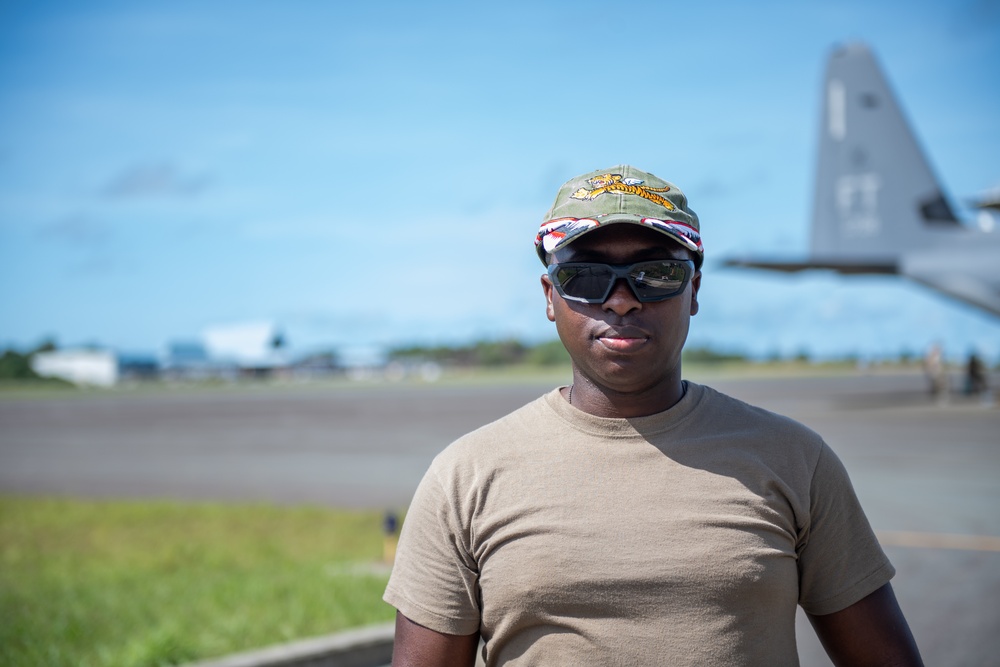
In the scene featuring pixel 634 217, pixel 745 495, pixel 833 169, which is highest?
pixel 833 169

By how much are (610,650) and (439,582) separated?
0.31m

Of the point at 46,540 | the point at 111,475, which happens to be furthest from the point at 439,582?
the point at 111,475

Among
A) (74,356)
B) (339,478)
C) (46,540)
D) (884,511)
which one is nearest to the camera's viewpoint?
(46,540)

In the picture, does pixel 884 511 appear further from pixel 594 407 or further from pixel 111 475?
pixel 111 475

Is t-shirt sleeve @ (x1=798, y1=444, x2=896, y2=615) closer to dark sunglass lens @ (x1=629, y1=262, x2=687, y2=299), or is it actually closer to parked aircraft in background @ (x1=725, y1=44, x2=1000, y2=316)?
dark sunglass lens @ (x1=629, y1=262, x2=687, y2=299)

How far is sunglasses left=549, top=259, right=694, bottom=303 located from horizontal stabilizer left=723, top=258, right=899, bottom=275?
2800 centimetres

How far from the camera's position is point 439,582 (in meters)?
1.70

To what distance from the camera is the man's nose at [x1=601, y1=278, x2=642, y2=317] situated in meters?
1.75

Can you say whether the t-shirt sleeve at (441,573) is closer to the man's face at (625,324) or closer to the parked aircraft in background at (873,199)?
the man's face at (625,324)

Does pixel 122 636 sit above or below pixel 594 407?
below

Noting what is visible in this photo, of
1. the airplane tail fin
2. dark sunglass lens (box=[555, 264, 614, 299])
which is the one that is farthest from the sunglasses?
the airplane tail fin

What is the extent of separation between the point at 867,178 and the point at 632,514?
30951mm

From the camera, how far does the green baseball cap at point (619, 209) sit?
67.6 inches

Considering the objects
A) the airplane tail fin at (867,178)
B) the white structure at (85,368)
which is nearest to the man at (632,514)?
the airplane tail fin at (867,178)
